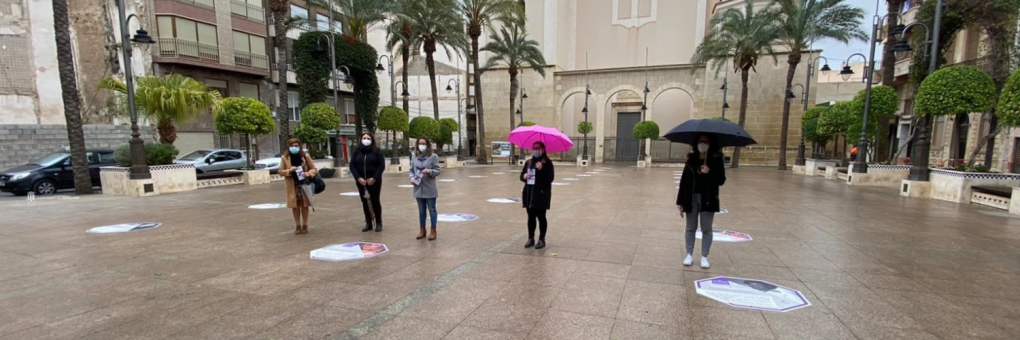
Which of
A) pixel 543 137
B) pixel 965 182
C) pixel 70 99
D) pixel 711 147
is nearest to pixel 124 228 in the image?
pixel 543 137

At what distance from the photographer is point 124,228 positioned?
681 cm

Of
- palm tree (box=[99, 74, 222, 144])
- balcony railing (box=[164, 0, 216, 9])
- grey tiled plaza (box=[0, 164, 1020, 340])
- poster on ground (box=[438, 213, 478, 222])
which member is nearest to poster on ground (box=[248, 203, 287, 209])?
grey tiled plaza (box=[0, 164, 1020, 340])

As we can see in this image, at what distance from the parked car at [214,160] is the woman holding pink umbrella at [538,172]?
1630 cm

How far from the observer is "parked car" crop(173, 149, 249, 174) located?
1653 cm

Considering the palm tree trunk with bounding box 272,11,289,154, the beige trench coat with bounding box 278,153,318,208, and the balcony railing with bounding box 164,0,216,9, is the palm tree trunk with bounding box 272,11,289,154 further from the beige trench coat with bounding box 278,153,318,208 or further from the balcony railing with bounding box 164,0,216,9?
the beige trench coat with bounding box 278,153,318,208

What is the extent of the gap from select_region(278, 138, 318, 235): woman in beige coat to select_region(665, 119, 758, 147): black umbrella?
16.7 feet

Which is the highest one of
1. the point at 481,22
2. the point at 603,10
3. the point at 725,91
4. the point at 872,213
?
the point at 603,10

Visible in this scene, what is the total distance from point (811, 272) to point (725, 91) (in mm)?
29611

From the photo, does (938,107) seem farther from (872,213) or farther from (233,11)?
(233,11)

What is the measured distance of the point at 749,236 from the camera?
6.43 m

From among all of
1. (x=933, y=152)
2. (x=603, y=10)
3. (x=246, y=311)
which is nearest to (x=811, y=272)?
(x=246, y=311)

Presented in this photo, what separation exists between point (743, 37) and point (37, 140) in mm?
35778

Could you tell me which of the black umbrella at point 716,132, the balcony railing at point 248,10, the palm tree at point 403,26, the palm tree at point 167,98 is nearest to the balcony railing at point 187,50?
the balcony railing at point 248,10

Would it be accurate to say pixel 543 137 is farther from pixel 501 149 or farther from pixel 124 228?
pixel 501 149
